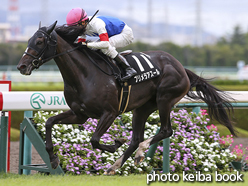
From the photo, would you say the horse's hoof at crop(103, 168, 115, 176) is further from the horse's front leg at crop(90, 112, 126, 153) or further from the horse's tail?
the horse's tail

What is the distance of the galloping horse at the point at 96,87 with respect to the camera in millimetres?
3875

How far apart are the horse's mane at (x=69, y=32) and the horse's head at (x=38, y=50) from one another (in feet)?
0.52

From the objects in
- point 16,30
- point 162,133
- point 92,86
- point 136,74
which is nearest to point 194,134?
point 162,133

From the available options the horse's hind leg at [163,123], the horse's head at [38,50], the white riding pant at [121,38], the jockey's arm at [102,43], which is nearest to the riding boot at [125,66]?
the white riding pant at [121,38]

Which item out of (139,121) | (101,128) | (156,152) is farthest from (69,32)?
(156,152)

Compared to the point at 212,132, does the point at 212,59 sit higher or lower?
lower

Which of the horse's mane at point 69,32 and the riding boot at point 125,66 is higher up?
the horse's mane at point 69,32

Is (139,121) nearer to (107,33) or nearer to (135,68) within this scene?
(135,68)

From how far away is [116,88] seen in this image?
13.5 ft

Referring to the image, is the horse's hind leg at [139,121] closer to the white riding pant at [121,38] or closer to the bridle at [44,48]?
the white riding pant at [121,38]

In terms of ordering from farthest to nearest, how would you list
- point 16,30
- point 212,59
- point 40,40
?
point 16,30
point 212,59
point 40,40

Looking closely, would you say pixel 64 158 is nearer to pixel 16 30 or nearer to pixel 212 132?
pixel 212 132

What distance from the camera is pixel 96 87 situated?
397 cm

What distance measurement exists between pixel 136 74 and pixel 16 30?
76829 mm
